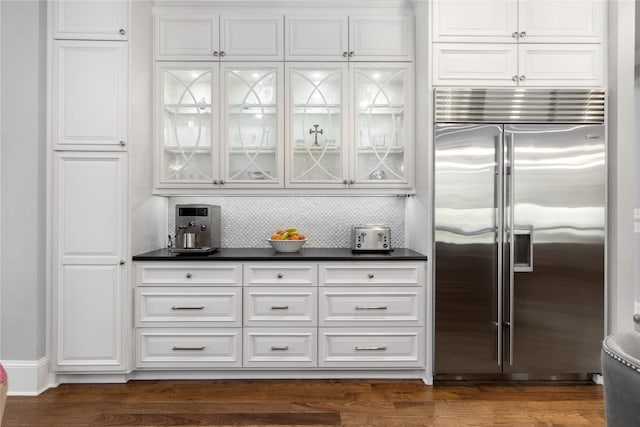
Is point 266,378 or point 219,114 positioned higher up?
point 219,114

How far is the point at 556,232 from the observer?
9.29ft

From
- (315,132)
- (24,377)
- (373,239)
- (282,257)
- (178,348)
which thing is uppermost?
(315,132)

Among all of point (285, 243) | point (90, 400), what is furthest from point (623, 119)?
point (90, 400)

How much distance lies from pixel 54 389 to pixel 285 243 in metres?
1.79

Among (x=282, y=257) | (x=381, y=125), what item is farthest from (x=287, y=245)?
(x=381, y=125)

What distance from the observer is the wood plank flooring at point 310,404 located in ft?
7.94

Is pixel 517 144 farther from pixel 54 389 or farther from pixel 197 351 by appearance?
pixel 54 389

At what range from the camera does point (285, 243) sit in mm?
3199

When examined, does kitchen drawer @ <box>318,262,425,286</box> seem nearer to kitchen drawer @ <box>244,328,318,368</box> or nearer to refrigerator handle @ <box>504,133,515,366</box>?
kitchen drawer @ <box>244,328,318,368</box>

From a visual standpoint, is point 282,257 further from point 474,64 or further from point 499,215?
point 474,64

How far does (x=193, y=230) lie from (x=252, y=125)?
0.89 m

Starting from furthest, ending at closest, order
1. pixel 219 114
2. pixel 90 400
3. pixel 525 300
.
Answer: pixel 219 114
pixel 525 300
pixel 90 400

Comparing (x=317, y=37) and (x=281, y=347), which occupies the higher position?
(x=317, y=37)

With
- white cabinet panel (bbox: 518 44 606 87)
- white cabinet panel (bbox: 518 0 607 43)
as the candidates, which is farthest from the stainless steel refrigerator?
white cabinet panel (bbox: 518 0 607 43)
